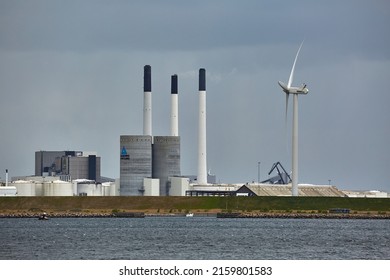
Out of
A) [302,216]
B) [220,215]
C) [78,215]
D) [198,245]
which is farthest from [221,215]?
[198,245]

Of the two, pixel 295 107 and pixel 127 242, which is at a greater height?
pixel 295 107

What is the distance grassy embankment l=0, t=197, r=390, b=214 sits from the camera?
619 feet

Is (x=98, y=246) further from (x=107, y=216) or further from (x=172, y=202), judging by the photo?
(x=172, y=202)

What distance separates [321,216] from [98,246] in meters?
87.9

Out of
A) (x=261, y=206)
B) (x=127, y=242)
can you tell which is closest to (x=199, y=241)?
(x=127, y=242)

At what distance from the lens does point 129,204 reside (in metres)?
194

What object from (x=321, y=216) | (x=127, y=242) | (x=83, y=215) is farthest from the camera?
(x=83, y=215)

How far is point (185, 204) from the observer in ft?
635

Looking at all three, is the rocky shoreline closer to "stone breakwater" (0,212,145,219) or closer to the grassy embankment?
"stone breakwater" (0,212,145,219)

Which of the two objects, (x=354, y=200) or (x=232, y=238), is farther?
(x=354, y=200)

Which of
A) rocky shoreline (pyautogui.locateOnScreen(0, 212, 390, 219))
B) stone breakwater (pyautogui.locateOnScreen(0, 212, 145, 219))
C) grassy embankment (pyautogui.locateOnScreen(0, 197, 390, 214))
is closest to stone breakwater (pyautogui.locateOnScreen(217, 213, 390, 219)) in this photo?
rocky shoreline (pyautogui.locateOnScreen(0, 212, 390, 219))

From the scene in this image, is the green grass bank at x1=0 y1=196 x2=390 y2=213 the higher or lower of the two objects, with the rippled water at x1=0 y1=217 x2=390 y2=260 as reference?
lower

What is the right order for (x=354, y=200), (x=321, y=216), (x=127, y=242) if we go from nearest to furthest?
(x=127, y=242), (x=321, y=216), (x=354, y=200)
